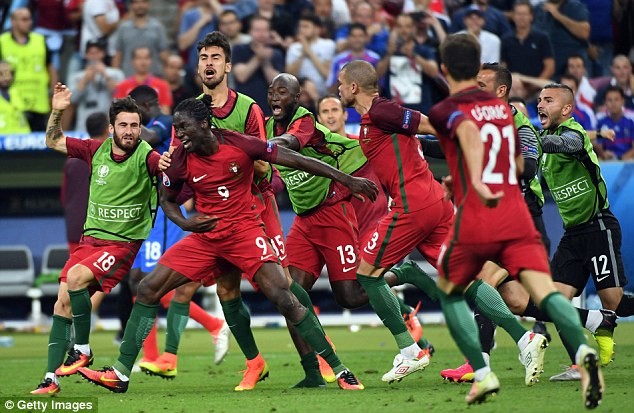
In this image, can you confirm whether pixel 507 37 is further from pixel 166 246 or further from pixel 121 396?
pixel 121 396

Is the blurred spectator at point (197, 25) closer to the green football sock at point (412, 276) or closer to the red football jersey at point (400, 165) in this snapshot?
the green football sock at point (412, 276)

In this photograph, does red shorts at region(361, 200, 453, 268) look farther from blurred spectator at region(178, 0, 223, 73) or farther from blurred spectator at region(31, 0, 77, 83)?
blurred spectator at region(31, 0, 77, 83)

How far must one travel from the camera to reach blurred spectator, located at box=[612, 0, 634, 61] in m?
18.3

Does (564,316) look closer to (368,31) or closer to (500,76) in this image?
(500,76)

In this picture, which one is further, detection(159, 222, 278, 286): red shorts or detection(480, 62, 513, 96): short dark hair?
detection(480, 62, 513, 96): short dark hair

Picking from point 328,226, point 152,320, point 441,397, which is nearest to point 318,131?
point 328,226

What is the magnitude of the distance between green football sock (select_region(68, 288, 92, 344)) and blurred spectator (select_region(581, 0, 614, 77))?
11086mm

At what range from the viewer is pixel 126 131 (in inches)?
379

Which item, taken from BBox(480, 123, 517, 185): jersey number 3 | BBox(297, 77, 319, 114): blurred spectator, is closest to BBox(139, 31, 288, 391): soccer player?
BBox(480, 123, 517, 185): jersey number 3

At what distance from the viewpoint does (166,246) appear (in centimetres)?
1188

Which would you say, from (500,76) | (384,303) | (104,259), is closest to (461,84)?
(500,76)

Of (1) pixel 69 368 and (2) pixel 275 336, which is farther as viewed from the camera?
(2) pixel 275 336

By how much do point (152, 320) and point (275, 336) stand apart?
629cm

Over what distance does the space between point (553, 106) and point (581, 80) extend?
23.6ft
